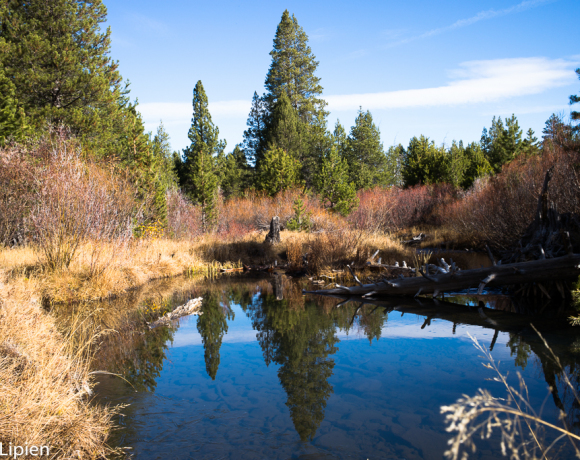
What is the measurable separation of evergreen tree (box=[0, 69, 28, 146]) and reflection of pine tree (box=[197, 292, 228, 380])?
33.4 ft

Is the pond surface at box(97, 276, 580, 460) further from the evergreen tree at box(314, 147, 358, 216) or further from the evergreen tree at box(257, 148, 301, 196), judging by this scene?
the evergreen tree at box(257, 148, 301, 196)

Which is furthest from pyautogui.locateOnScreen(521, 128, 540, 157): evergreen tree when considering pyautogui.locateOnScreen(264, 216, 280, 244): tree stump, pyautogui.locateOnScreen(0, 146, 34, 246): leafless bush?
pyautogui.locateOnScreen(0, 146, 34, 246): leafless bush

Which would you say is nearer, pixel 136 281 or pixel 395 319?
pixel 395 319

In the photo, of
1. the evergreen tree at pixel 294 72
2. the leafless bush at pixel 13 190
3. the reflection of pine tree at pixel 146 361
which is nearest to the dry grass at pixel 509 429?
the reflection of pine tree at pixel 146 361

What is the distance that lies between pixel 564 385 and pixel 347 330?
345 cm

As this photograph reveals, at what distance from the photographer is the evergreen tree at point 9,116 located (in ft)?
49.5

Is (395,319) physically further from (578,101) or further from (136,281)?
(136,281)

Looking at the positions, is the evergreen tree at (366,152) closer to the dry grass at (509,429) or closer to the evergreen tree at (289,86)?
the evergreen tree at (289,86)

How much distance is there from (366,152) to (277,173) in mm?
9189

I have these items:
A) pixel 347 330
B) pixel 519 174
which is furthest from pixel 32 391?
pixel 519 174

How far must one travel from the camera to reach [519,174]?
15094mm

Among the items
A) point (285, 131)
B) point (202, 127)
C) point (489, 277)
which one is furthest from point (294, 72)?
point (489, 277)

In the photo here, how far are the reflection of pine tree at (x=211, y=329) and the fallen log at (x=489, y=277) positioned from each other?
11.4ft

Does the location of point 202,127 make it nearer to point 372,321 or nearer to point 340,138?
point 340,138
